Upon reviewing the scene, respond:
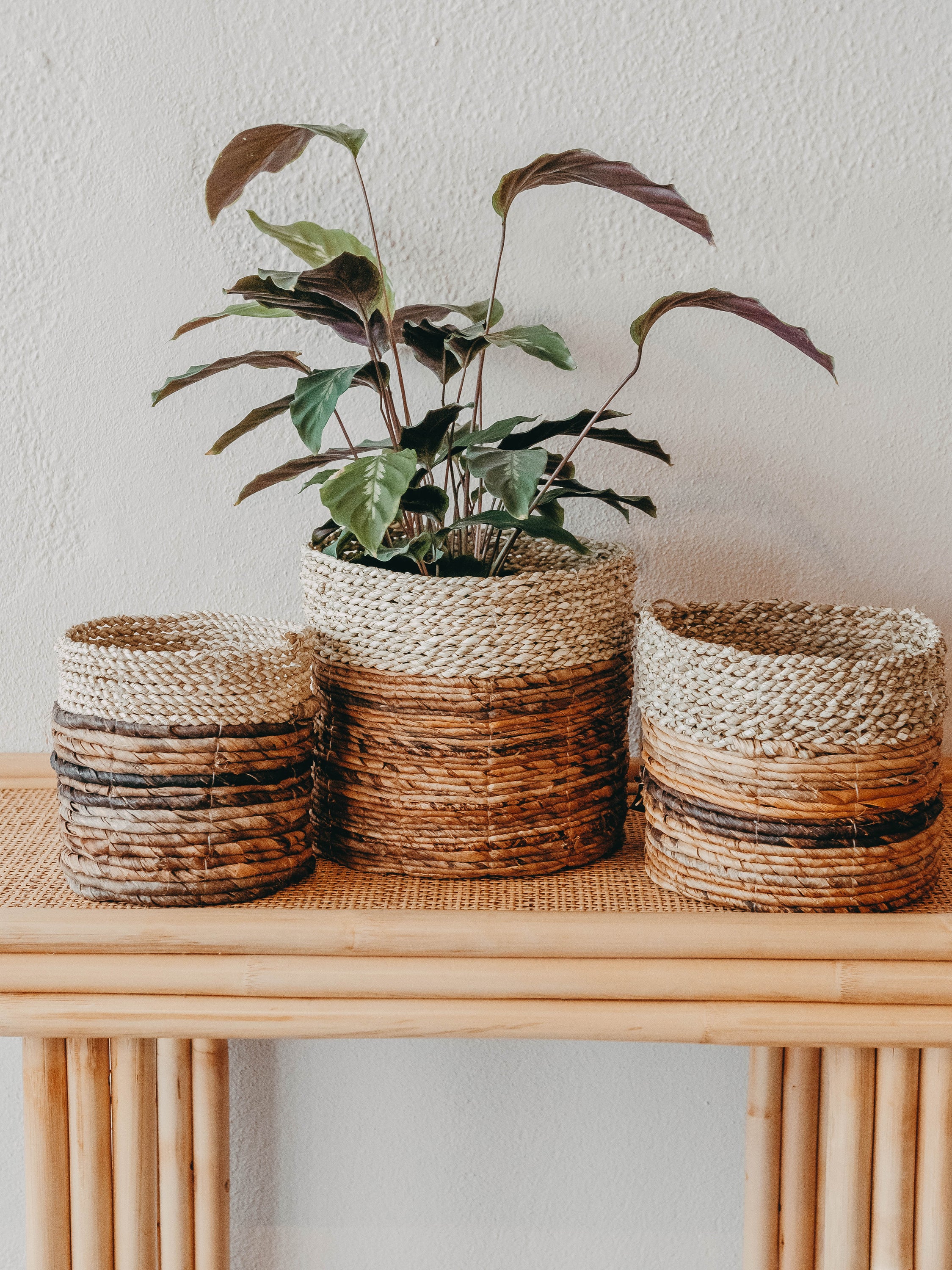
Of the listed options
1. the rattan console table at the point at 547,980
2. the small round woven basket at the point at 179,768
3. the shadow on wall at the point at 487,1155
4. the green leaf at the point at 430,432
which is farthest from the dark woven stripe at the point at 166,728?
the shadow on wall at the point at 487,1155

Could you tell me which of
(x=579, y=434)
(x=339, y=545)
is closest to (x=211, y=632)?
(x=339, y=545)

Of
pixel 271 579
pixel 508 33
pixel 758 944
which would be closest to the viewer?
pixel 758 944

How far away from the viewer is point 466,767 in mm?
823

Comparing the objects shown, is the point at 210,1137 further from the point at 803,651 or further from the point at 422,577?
the point at 803,651

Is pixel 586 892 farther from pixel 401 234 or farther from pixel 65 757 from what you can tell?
pixel 401 234

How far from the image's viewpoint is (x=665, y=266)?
3.22ft

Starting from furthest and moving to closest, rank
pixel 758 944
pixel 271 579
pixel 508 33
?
1. pixel 271 579
2. pixel 508 33
3. pixel 758 944

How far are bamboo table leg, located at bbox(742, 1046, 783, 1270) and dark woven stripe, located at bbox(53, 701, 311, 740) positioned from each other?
561 mm

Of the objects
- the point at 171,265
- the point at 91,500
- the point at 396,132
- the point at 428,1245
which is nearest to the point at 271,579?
the point at 91,500

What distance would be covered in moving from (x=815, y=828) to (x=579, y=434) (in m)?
0.37

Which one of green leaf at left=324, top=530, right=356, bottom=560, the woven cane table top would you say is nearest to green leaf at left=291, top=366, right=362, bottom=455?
green leaf at left=324, top=530, right=356, bottom=560

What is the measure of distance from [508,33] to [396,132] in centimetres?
13

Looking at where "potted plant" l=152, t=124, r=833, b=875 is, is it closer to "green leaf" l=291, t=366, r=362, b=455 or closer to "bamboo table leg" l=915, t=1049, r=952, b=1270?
"green leaf" l=291, t=366, r=362, b=455

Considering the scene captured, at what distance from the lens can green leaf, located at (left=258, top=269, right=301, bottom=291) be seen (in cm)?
74
